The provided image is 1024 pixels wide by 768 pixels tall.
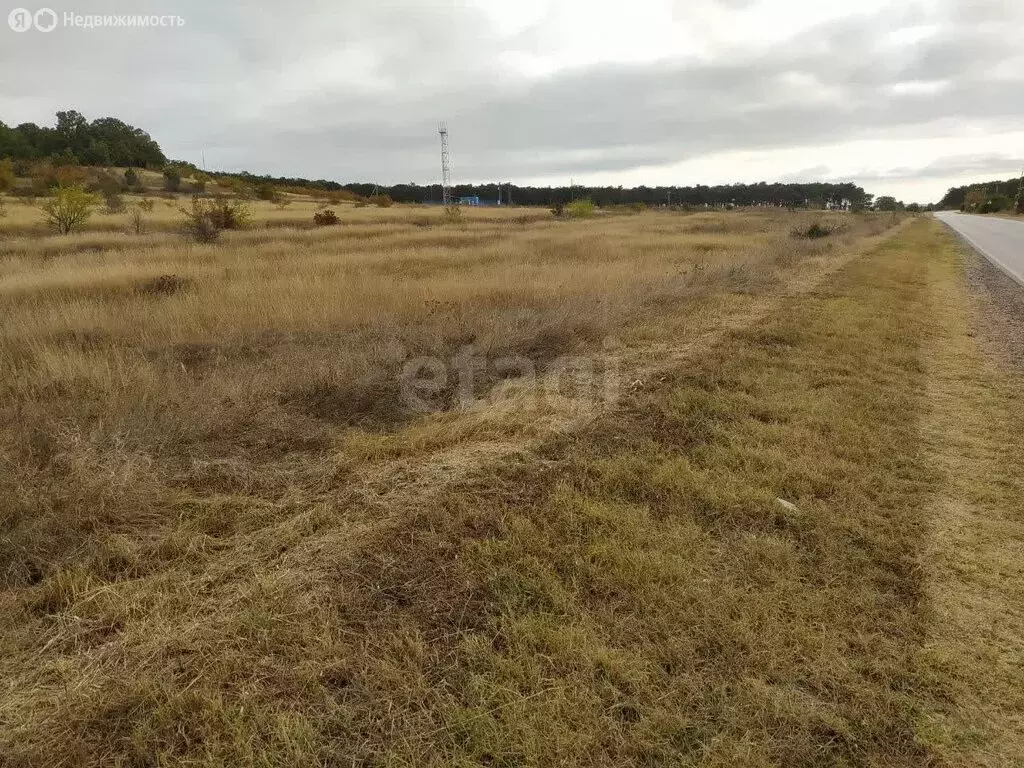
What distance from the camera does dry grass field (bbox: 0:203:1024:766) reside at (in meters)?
2.21

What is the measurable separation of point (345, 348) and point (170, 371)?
1987mm

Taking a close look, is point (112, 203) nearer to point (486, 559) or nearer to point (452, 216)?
point (452, 216)

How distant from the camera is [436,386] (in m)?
6.20

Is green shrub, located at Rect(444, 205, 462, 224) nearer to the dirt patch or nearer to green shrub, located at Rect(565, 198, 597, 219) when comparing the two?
green shrub, located at Rect(565, 198, 597, 219)

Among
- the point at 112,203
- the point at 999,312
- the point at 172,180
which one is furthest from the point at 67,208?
the point at 172,180

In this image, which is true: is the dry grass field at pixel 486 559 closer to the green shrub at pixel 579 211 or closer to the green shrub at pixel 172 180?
the green shrub at pixel 579 211

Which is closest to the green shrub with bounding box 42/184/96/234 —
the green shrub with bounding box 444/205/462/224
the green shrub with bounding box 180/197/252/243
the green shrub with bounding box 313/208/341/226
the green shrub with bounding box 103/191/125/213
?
the green shrub with bounding box 180/197/252/243

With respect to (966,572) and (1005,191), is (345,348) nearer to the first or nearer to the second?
(966,572)

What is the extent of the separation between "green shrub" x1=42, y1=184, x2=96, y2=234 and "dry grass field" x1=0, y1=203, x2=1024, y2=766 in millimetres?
22429

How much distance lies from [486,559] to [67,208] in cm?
2969

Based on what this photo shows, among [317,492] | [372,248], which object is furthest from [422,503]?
[372,248]

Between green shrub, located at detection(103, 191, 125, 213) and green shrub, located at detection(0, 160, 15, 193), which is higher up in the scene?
green shrub, located at detection(0, 160, 15, 193)

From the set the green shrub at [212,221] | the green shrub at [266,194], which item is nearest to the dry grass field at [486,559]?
the green shrub at [212,221]

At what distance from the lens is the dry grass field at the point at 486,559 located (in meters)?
2.21
